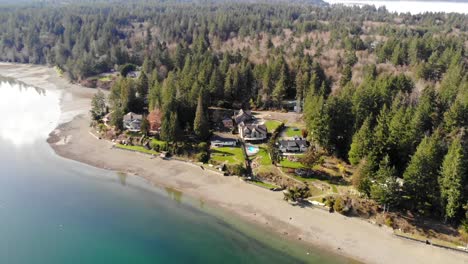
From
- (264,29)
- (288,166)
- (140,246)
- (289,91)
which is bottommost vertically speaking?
(140,246)

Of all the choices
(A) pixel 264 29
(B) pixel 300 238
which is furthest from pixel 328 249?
(A) pixel 264 29

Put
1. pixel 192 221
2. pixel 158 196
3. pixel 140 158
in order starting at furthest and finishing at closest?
pixel 140 158 < pixel 158 196 < pixel 192 221

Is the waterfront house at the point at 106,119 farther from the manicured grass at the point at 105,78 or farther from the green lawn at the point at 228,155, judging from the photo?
the manicured grass at the point at 105,78

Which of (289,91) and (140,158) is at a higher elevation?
(289,91)

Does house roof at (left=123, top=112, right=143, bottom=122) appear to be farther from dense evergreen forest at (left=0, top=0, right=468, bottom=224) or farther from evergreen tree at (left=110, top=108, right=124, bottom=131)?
dense evergreen forest at (left=0, top=0, right=468, bottom=224)

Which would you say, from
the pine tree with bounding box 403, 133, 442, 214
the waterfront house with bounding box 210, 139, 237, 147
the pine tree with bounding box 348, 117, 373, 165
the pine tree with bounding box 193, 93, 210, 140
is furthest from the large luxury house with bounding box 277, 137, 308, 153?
the pine tree with bounding box 403, 133, 442, 214

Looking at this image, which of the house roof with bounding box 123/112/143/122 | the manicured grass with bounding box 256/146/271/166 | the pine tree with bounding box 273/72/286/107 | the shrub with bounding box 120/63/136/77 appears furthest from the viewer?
the shrub with bounding box 120/63/136/77

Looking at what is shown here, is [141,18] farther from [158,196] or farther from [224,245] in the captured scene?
[224,245]
